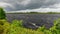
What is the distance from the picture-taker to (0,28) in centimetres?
Answer: 2397

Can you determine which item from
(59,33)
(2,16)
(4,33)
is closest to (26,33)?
(4,33)

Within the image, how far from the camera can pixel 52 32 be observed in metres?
24.4

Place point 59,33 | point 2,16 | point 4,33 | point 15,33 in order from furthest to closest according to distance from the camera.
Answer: point 2,16 < point 59,33 < point 4,33 < point 15,33

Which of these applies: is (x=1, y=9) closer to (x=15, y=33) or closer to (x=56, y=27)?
(x=56, y=27)

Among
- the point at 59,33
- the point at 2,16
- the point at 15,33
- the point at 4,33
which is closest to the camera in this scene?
the point at 15,33

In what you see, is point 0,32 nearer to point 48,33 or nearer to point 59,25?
point 48,33

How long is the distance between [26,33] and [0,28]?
586 centimetres

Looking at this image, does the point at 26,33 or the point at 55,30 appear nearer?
the point at 26,33

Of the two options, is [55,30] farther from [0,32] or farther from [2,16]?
[2,16]

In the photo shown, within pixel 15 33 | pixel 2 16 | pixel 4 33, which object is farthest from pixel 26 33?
pixel 2 16

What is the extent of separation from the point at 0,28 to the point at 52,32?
593 cm

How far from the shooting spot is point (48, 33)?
22969 millimetres

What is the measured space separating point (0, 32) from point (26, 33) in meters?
5.02

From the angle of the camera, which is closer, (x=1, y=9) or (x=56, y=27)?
(x=56, y=27)
